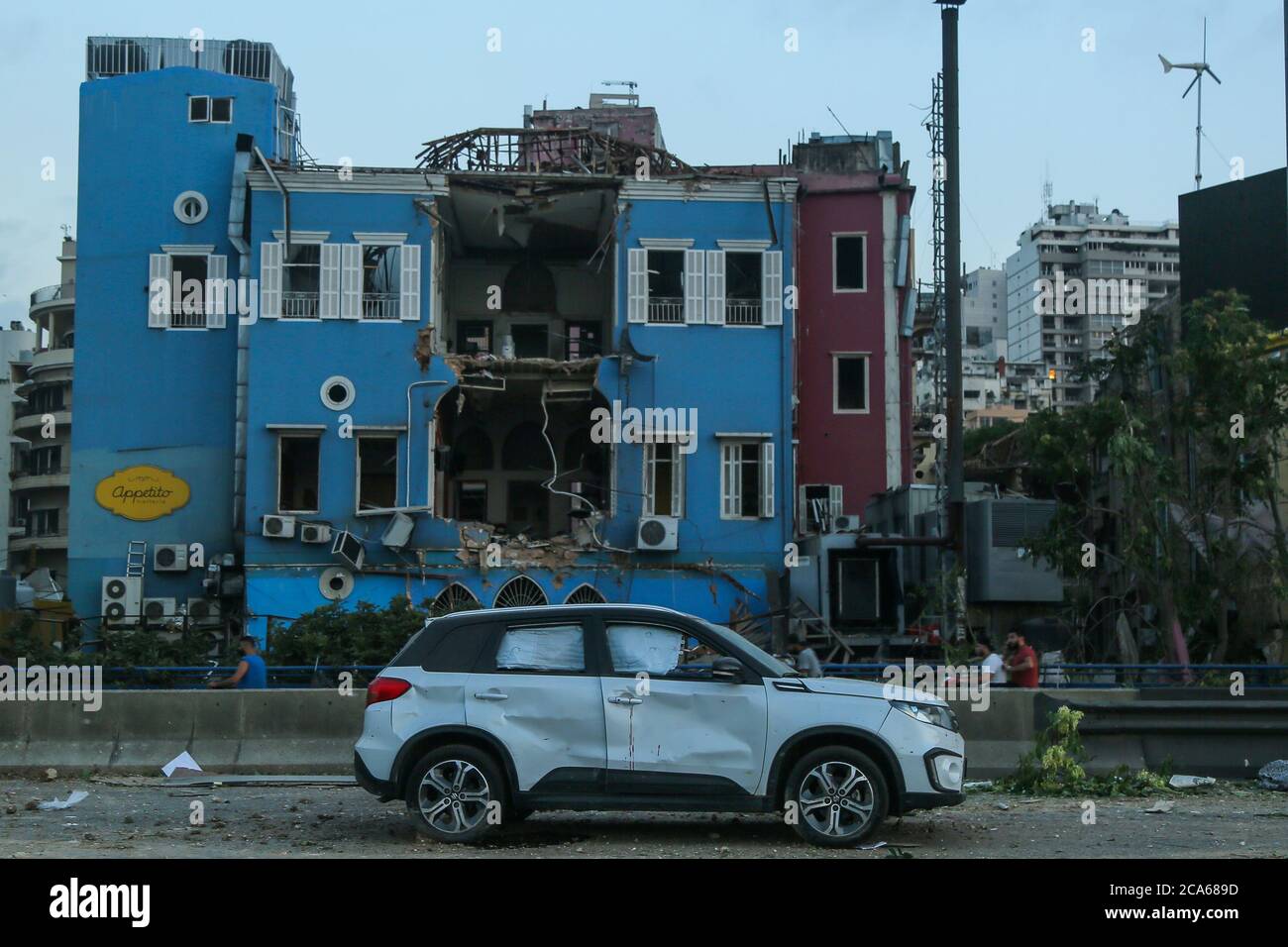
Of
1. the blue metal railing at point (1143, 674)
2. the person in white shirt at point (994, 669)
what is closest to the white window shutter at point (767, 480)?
the blue metal railing at point (1143, 674)

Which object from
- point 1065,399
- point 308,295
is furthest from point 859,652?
point 1065,399

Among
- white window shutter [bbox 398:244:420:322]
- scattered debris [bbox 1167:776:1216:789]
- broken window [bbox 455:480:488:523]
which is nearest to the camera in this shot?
scattered debris [bbox 1167:776:1216:789]

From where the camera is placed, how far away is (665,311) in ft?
121

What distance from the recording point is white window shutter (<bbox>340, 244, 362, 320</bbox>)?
36.1m

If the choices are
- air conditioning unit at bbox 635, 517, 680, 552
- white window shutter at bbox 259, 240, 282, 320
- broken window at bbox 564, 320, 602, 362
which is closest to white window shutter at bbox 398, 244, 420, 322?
white window shutter at bbox 259, 240, 282, 320

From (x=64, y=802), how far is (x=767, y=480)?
932 inches

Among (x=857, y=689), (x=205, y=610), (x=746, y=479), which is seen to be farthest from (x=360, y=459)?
(x=857, y=689)

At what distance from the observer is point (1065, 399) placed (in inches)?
4978

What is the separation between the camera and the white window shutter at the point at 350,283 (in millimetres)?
36062

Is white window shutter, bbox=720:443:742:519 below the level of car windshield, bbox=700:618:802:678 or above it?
above

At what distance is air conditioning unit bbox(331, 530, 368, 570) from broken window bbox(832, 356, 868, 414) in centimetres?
1368

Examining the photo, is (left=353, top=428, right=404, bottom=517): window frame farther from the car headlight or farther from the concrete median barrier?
the car headlight

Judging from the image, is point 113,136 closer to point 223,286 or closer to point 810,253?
point 223,286
